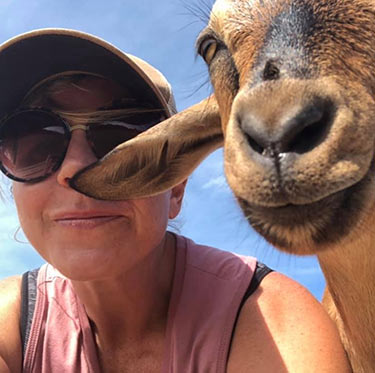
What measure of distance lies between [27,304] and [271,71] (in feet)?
8.53

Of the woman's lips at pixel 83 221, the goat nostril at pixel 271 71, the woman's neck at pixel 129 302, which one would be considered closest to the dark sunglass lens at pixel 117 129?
the woman's lips at pixel 83 221

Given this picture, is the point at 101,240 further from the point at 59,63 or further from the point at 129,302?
the point at 59,63

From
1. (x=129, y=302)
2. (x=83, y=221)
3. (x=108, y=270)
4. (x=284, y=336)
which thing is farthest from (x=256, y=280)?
(x=83, y=221)

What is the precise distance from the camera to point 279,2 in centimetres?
361

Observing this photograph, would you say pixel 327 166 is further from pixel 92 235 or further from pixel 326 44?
pixel 92 235

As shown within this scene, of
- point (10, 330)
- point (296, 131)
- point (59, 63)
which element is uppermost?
point (59, 63)

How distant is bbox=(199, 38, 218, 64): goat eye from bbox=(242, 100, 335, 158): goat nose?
1559 mm

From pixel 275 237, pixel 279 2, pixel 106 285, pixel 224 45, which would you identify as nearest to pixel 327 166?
pixel 275 237

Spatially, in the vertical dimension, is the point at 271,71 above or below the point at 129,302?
above

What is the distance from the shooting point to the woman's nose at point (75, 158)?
4254 millimetres

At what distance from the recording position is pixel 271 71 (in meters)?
3.08

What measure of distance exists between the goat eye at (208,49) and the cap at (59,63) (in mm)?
393

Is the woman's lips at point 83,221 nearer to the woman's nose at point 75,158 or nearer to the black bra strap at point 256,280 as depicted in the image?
the woman's nose at point 75,158

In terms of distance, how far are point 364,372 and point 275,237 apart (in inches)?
66.8
